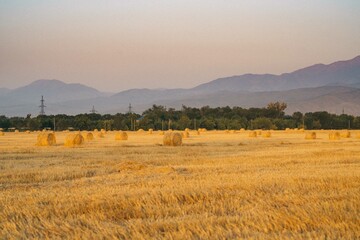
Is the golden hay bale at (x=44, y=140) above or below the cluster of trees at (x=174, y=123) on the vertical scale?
below

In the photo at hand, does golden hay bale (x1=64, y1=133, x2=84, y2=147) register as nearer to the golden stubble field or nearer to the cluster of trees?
the golden stubble field

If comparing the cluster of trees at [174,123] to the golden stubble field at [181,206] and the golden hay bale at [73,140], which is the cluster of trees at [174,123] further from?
the golden stubble field at [181,206]

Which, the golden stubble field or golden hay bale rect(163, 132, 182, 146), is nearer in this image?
the golden stubble field

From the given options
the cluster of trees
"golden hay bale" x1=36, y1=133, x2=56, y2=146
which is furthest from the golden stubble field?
the cluster of trees

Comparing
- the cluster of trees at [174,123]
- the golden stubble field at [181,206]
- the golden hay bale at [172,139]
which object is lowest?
the golden stubble field at [181,206]

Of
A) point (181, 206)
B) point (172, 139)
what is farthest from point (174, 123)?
point (181, 206)

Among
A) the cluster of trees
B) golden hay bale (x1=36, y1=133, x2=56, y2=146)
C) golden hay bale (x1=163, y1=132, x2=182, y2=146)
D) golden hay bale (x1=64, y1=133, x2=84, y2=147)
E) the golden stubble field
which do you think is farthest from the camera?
the cluster of trees

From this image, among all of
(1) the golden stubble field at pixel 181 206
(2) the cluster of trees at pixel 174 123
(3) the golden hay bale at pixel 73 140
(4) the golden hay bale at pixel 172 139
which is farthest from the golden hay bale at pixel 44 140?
(2) the cluster of trees at pixel 174 123

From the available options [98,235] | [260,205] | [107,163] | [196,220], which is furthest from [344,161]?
[98,235]

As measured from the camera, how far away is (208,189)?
10602mm

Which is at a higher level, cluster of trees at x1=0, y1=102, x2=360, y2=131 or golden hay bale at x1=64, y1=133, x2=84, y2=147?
cluster of trees at x1=0, y1=102, x2=360, y2=131

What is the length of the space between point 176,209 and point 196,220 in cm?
124

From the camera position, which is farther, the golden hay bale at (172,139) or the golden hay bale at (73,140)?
the golden hay bale at (172,139)

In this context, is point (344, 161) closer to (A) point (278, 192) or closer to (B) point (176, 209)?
(A) point (278, 192)
